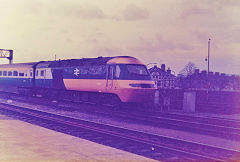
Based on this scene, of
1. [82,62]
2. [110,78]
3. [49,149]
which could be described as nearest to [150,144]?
[49,149]

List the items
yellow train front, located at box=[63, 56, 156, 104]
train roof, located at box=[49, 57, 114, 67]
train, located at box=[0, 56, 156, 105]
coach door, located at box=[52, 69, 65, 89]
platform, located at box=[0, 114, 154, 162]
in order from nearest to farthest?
platform, located at box=[0, 114, 154, 162], yellow train front, located at box=[63, 56, 156, 104], train, located at box=[0, 56, 156, 105], train roof, located at box=[49, 57, 114, 67], coach door, located at box=[52, 69, 65, 89]

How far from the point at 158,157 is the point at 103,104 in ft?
47.2

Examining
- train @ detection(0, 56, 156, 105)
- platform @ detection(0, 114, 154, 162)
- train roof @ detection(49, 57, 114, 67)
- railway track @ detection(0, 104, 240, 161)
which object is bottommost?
railway track @ detection(0, 104, 240, 161)

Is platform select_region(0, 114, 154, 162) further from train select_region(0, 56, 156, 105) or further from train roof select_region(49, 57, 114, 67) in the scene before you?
train roof select_region(49, 57, 114, 67)

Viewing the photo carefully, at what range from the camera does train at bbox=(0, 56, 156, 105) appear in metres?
20.2

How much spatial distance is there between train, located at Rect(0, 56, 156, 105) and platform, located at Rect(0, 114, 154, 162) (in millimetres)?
9729

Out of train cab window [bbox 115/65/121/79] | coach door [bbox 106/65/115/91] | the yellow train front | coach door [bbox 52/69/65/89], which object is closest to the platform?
the yellow train front

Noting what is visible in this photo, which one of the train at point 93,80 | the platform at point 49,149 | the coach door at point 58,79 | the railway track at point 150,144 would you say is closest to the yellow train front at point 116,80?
the train at point 93,80

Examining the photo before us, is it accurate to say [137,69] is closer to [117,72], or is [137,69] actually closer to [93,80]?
[117,72]

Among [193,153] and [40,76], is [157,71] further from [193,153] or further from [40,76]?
[193,153]

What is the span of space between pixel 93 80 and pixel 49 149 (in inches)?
570

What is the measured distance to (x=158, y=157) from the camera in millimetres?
9008

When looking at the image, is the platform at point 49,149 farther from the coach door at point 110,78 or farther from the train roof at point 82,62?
the train roof at point 82,62

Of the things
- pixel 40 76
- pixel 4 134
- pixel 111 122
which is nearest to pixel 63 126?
pixel 111 122
